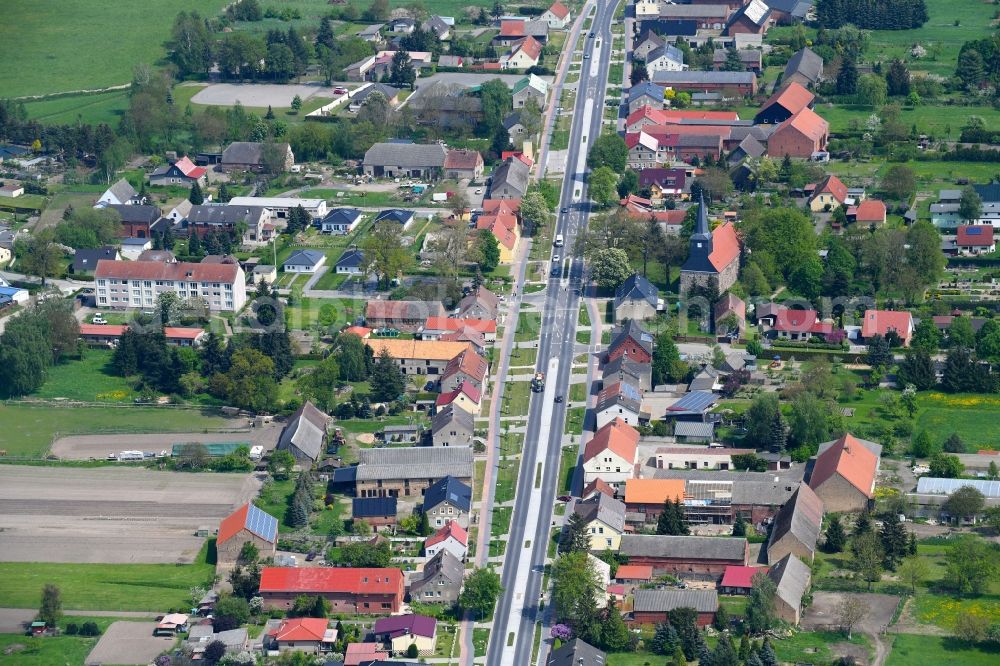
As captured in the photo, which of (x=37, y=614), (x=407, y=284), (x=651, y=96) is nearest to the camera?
(x=37, y=614)

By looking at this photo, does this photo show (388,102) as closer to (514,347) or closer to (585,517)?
(514,347)

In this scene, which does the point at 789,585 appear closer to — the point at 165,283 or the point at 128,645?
the point at 128,645

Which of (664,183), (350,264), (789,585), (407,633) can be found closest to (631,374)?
(789,585)

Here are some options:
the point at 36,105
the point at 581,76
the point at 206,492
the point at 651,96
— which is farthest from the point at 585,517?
the point at 36,105

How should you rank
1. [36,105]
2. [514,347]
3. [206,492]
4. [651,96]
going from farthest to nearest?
[36,105]
[651,96]
[514,347]
[206,492]

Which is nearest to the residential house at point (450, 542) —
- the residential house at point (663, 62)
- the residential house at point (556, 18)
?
the residential house at point (663, 62)

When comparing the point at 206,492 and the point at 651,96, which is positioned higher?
the point at 651,96
